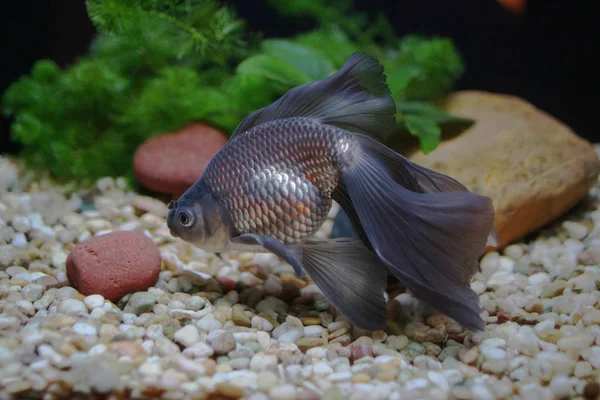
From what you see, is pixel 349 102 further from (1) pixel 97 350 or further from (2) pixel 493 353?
(1) pixel 97 350

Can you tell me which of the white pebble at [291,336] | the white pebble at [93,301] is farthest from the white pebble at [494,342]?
the white pebble at [93,301]

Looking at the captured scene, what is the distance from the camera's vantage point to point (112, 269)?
9.16 feet

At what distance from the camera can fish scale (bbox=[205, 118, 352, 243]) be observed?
99.7 inches

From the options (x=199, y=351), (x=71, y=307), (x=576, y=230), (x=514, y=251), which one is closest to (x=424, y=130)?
(x=514, y=251)

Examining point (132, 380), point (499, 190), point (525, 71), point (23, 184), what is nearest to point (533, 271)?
point (499, 190)

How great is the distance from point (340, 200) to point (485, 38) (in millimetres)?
4924

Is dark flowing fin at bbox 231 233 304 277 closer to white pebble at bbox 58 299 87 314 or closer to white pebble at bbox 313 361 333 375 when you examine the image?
white pebble at bbox 313 361 333 375

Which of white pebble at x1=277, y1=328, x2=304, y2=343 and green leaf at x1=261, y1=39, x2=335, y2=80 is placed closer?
white pebble at x1=277, y1=328, x2=304, y2=343

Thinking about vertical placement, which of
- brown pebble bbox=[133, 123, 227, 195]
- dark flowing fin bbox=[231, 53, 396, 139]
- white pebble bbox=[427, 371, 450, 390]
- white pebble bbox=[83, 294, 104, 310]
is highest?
dark flowing fin bbox=[231, 53, 396, 139]

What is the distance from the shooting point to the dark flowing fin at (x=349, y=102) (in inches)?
101

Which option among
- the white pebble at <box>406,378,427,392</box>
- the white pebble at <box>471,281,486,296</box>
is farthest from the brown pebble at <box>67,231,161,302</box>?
the white pebble at <box>471,281,486,296</box>

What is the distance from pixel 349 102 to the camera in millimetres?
2627

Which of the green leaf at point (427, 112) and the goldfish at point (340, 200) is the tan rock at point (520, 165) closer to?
the green leaf at point (427, 112)

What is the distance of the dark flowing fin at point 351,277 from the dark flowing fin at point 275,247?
112 millimetres
